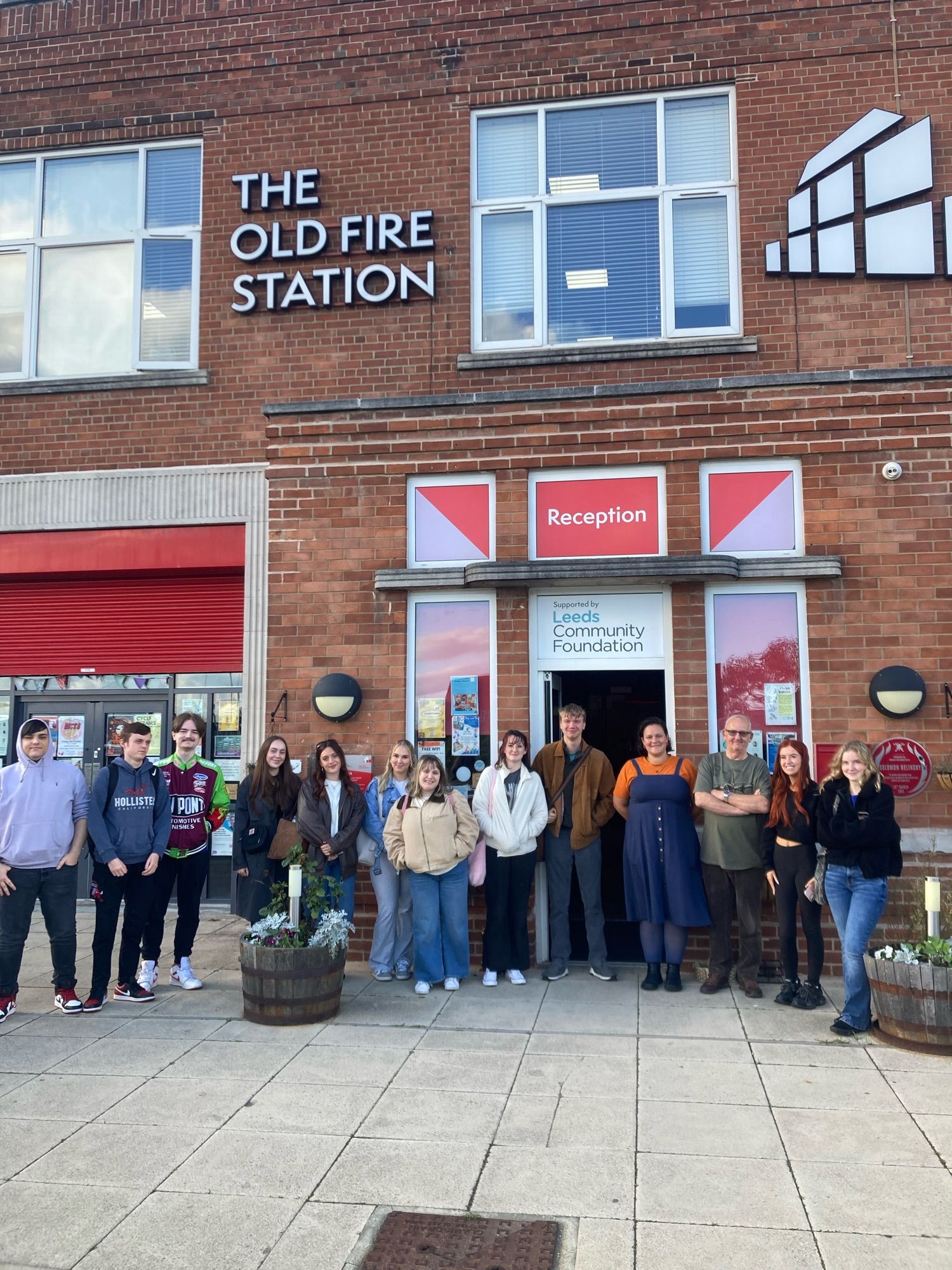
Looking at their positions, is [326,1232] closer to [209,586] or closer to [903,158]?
[209,586]

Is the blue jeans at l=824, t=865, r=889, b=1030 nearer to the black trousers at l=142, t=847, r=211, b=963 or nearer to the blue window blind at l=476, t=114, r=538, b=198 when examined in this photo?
the black trousers at l=142, t=847, r=211, b=963

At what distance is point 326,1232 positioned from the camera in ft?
12.8

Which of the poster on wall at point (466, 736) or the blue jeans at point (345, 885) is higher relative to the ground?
the poster on wall at point (466, 736)

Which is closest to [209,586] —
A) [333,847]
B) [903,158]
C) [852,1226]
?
[333,847]

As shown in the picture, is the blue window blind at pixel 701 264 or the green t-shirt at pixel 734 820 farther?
the blue window blind at pixel 701 264

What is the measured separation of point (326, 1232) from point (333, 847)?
353 cm

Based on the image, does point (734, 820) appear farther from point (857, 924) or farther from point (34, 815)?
point (34, 815)

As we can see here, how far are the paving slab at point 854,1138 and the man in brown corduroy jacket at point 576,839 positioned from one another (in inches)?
104

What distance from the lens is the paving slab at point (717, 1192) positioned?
396 centimetres

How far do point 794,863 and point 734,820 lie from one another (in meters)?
0.49

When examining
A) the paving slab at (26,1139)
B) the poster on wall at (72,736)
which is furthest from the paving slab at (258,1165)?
the poster on wall at (72,736)

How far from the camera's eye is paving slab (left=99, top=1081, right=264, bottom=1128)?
5.02 m

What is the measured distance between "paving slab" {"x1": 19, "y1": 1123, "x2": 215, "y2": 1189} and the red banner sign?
5018 mm

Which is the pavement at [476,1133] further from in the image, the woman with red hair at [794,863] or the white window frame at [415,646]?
the white window frame at [415,646]
